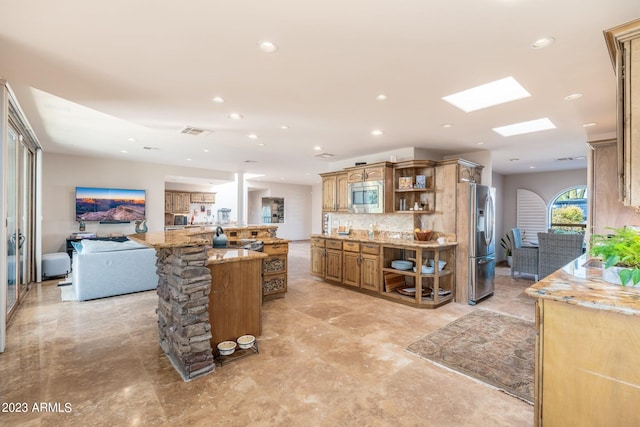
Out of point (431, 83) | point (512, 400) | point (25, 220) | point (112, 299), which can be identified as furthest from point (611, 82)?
point (25, 220)

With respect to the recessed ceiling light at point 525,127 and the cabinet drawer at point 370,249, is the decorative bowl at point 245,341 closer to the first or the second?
the cabinet drawer at point 370,249

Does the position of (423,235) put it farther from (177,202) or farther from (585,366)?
(177,202)

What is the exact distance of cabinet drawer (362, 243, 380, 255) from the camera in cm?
479

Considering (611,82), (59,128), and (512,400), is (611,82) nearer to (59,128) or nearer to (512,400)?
(512,400)

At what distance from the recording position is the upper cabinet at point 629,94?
1.63m

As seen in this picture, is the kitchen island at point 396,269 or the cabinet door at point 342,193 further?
the cabinet door at point 342,193

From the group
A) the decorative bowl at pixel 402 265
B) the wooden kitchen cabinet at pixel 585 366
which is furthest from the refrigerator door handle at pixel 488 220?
the wooden kitchen cabinet at pixel 585 366

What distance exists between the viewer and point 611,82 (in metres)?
2.61

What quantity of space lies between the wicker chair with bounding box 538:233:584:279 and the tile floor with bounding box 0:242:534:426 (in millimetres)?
A: 3225

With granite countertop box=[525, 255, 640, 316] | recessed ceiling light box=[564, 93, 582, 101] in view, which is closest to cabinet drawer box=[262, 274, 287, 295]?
granite countertop box=[525, 255, 640, 316]

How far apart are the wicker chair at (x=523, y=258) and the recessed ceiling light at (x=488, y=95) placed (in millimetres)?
4162

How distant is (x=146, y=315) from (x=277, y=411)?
2688 mm

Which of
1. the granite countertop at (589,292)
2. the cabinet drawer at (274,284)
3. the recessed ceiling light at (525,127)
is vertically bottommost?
the cabinet drawer at (274,284)

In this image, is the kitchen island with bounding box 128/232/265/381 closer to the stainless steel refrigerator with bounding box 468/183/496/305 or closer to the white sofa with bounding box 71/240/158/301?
the white sofa with bounding box 71/240/158/301
